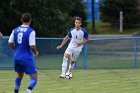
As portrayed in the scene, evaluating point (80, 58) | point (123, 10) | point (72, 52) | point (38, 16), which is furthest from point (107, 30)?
point (72, 52)

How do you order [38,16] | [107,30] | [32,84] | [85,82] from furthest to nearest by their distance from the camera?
[107,30]
[38,16]
[85,82]
[32,84]

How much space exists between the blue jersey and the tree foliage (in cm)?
→ 1519

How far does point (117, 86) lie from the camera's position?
14.2 meters

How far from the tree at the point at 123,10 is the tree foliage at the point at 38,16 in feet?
71.1

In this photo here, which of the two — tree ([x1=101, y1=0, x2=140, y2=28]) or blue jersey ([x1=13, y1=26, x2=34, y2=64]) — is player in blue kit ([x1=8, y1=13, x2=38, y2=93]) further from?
tree ([x1=101, y1=0, x2=140, y2=28])

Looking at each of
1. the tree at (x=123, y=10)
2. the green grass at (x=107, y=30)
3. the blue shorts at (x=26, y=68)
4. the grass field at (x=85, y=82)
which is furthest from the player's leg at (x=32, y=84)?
the tree at (x=123, y=10)

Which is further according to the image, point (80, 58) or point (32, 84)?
point (80, 58)

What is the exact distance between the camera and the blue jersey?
36.3 feet

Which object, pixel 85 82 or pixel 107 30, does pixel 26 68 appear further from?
pixel 107 30

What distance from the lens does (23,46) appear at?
1112 centimetres

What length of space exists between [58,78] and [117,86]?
9.30ft

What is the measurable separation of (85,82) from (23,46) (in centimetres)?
450

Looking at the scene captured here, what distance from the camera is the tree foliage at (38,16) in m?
26.5

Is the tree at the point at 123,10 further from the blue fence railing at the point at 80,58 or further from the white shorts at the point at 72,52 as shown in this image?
the white shorts at the point at 72,52
